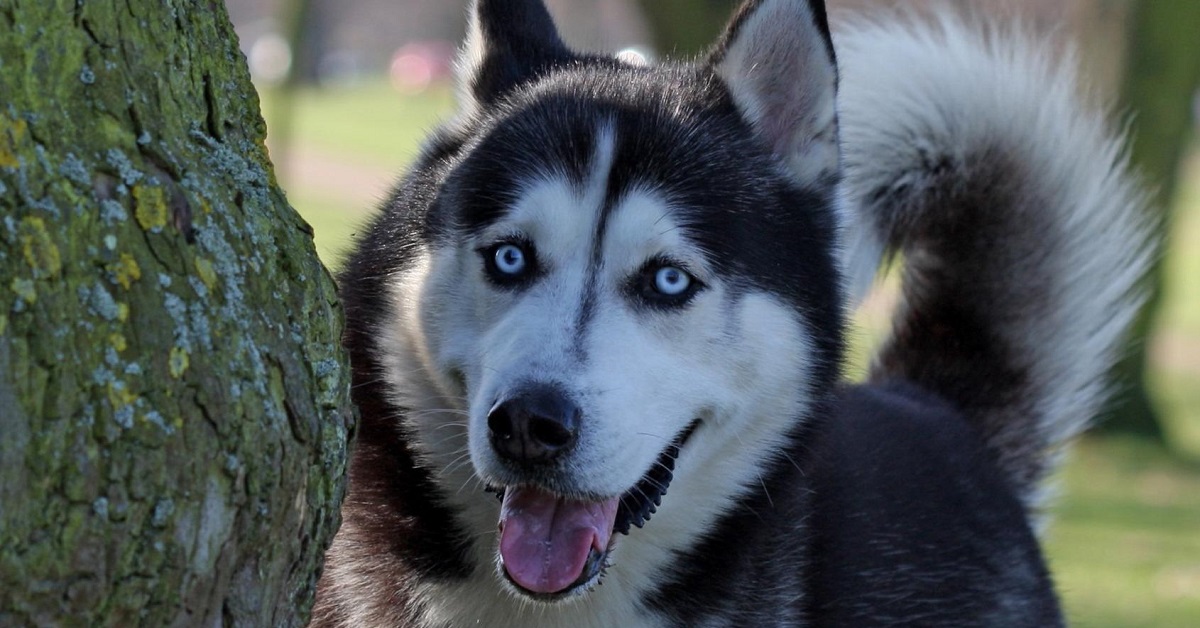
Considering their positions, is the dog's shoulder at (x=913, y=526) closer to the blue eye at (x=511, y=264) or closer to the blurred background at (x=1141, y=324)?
the blurred background at (x=1141, y=324)

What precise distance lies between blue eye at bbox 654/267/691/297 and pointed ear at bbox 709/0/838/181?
58cm

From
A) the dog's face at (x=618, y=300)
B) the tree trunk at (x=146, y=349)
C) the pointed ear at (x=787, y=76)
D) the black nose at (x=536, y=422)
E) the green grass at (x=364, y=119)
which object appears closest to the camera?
the tree trunk at (x=146, y=349)

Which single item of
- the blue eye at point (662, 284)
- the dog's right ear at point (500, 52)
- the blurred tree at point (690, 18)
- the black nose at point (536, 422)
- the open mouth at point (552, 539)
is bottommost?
the blurred tree at point (690, 18)

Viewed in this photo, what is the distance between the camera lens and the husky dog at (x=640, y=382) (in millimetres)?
2689

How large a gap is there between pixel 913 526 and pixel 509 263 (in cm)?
148

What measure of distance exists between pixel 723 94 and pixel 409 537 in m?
1.21

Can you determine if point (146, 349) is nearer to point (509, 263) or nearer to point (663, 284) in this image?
point (509, 263)

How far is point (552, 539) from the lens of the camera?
274 centimetres

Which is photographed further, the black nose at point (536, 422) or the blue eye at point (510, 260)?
the blue eye at point (510, 260)

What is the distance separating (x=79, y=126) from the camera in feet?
6.69

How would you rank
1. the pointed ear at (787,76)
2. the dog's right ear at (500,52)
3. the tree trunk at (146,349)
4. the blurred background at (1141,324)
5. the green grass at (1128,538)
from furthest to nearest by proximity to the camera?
the green grass at (1128,538) < the blurred background at (1141,324) < the dog's right ear at (500,52) < the pointed ear at (787,76) < the tree trunk at (146,349)

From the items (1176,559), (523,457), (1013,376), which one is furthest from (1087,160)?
(1176,559)

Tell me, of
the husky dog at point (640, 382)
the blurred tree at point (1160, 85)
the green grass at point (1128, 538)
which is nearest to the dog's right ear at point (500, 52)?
the husky dog at point (640, 382)

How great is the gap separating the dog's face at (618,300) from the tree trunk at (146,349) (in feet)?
1.42
